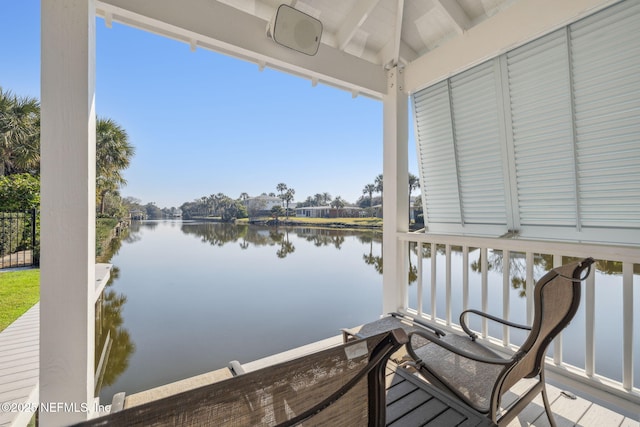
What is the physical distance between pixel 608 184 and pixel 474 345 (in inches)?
66.2

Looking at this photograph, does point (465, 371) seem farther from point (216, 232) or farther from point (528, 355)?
point (216, 232)

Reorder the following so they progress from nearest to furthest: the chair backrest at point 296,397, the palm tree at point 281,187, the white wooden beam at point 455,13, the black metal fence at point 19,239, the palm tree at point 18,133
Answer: the chair backrest at point 296,397, the white wooden beam at point 455,13, the palm tree at point 281,187, the black metal fence at point 19,239, the palm tree at point 18,133

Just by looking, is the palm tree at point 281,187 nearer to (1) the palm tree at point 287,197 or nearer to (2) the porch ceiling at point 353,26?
(1) the palm tree at point 287,197

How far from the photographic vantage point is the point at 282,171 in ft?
22.6

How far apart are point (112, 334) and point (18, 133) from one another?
937 cm

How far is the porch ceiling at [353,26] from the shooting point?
85.2 inches

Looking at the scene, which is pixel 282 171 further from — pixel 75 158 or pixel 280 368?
pixel 280 368

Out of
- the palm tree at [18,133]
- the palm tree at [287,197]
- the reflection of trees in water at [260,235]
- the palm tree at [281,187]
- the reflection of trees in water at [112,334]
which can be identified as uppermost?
the palm tree at [18,133]

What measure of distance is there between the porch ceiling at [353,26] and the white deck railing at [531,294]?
177cm

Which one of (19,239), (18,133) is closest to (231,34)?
(19,239)

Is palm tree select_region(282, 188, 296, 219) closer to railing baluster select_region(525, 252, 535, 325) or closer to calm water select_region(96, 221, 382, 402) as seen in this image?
calm water select_region(96, 221, 382, 402)

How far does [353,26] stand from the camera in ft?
9.12

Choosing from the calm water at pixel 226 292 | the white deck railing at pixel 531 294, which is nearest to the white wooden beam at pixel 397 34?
A: the white deck railing at pixel 531 294

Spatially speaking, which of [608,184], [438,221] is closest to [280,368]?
[608,184]
